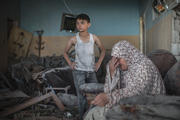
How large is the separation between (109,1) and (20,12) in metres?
3.80

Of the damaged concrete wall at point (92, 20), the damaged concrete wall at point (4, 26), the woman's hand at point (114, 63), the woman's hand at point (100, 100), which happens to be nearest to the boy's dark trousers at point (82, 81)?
the woman's hand at point (114, 63)

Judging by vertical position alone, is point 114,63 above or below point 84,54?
below

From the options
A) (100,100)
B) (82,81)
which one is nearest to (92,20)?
(82,81)

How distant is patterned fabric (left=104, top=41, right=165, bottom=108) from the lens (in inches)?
56.9

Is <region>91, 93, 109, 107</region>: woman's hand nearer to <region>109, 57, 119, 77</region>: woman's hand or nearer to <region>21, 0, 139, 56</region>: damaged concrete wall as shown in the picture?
<region>109, 57, 119, 77</region>: woman's hand

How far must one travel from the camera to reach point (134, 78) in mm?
1497

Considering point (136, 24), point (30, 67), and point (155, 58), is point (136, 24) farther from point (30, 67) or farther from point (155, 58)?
point (155, 58)

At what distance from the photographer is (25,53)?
774 cm

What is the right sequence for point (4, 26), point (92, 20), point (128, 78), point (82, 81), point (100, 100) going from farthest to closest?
point (92, 20) → point (4, 26) → point (82, 81) → point (128, 78) → point (100, 100)

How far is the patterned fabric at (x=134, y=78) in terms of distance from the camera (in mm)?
1445

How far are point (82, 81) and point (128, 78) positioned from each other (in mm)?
1262

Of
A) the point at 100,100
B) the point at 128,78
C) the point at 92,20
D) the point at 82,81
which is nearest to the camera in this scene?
the point at 100,100

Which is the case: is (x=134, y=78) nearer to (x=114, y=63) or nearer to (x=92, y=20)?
(x=114, y=63)

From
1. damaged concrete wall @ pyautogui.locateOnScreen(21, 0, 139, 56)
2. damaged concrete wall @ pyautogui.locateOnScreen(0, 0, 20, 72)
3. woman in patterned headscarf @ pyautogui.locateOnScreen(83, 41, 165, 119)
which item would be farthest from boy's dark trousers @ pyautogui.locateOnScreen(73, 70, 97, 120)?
damaged concrete wall @ pyautogui.locateOnScreen(21, 0, 139, 56)
